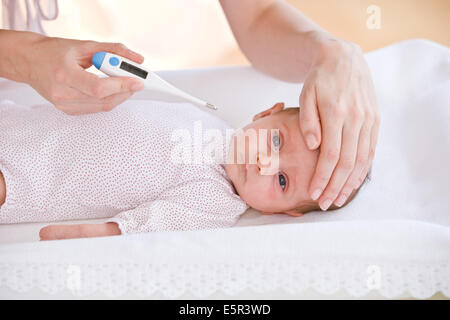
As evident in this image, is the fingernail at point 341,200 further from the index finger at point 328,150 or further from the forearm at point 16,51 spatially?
the forearm at point 16,51

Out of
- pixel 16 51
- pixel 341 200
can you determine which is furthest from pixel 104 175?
pixel 341 200

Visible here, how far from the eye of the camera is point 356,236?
0.87 meters

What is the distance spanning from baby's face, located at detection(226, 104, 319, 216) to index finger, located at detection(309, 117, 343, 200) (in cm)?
10

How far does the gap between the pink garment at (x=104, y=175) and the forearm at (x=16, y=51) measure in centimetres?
18

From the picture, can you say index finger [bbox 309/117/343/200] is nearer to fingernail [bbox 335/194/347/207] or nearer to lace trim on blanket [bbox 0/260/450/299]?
fingernail [bbox 335/194/347/207]

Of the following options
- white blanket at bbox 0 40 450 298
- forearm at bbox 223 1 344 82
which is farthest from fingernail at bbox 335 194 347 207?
forearm at bbox 223 1 344 82

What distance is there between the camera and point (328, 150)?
3.09 ft

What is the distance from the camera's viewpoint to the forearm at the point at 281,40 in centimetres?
126

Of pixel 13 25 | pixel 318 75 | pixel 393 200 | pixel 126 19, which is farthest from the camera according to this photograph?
pixel 126 19

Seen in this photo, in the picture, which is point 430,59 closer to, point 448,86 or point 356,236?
point 448,86

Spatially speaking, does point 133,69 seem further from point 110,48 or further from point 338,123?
point 338,123

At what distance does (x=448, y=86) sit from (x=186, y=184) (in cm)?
91

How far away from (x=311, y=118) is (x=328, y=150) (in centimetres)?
8

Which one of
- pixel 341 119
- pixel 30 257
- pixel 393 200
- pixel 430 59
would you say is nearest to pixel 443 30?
pixel 430 59
